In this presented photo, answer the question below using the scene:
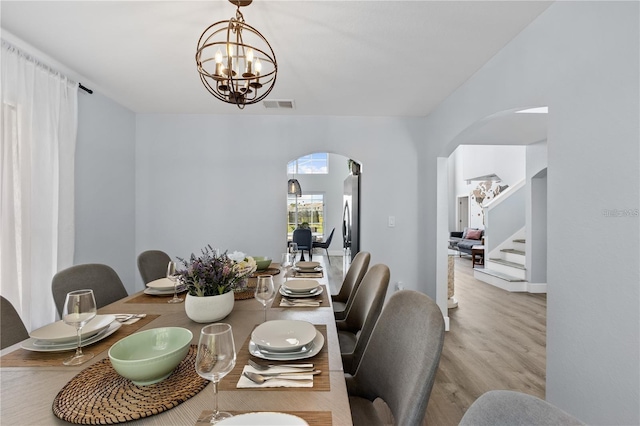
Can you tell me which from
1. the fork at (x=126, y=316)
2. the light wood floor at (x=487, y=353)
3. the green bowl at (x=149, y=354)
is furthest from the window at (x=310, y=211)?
the green bowl at (x=149, y=354)

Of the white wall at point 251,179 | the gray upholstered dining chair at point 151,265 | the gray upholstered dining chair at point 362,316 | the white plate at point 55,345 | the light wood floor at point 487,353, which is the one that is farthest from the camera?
the white wall at point 251,179

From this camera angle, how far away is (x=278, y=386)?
0.85 metres

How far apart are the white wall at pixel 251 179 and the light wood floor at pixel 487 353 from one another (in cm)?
86

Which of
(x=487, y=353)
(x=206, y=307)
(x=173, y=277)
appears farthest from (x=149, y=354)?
(x=487, y=353)

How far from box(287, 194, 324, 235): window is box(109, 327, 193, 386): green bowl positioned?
32.3 ft

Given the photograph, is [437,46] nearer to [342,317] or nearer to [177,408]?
[342,317]

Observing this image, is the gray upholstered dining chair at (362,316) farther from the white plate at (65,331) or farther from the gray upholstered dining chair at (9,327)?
the gray upholstered dining chair at (9,327)

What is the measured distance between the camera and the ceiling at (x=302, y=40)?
1.79 metres

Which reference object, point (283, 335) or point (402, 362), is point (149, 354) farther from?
point (402, 362)

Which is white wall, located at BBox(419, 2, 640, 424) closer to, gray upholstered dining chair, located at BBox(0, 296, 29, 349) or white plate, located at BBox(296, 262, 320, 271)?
white plate, located at BBox(296, 262, 320, 271)

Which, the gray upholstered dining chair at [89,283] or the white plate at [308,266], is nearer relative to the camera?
the gray upholstered dining chair at [89,283]

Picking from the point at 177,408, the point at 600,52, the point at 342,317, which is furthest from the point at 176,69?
the point at 600,52

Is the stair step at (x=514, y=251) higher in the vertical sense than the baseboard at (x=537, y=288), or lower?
higher

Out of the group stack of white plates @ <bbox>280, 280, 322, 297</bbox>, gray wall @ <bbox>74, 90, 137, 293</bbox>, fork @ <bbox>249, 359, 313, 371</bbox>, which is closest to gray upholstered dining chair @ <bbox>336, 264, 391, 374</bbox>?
stack of white plates @ <bbox>280, 280, 322, 297</bbox>
